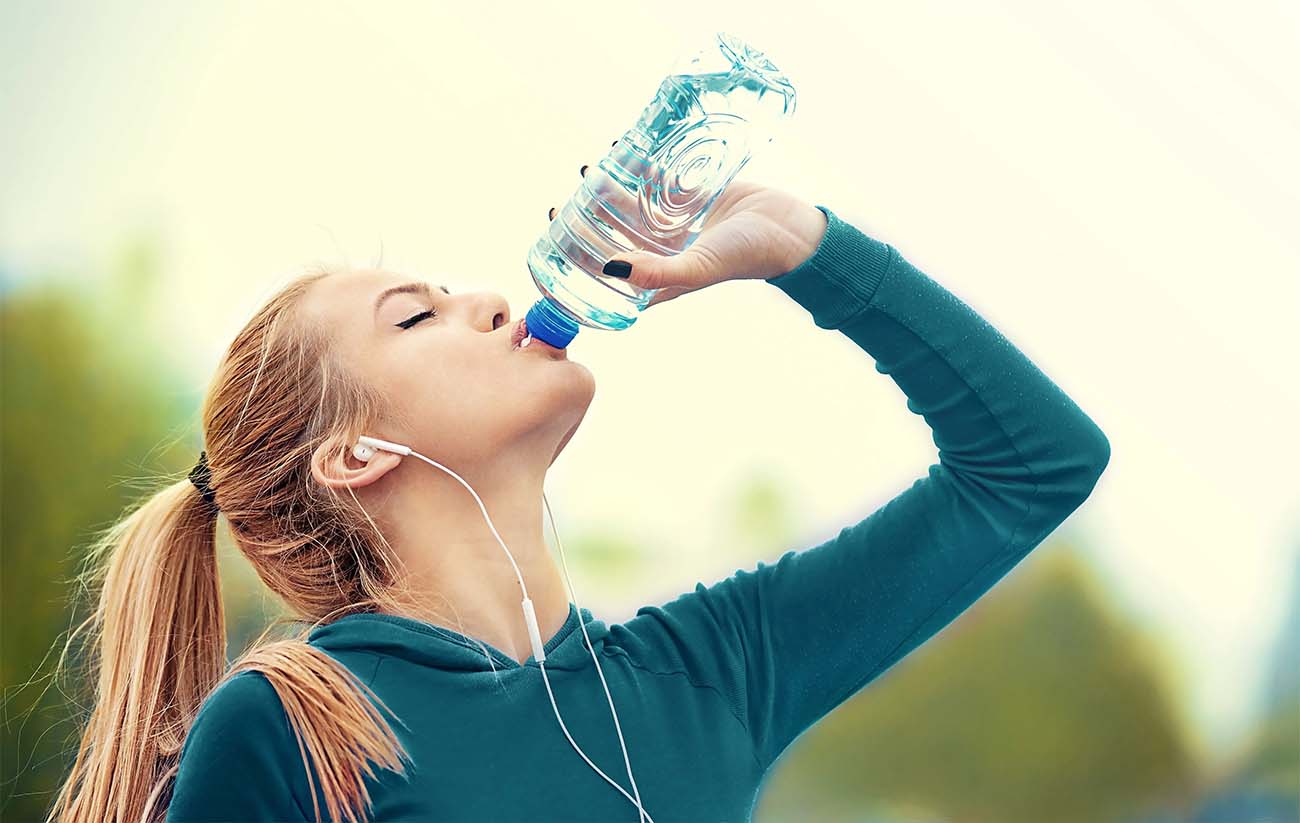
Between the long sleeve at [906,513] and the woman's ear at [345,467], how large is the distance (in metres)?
0.28

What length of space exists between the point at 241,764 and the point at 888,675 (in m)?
2.44

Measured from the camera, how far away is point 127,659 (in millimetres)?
1220

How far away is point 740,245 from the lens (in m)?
1.11

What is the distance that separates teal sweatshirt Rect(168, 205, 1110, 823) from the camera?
3.36ft

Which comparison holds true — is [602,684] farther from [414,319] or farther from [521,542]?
[414,319]

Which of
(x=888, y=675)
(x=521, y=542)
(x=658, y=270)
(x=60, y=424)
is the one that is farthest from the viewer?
(x=60, y=424)

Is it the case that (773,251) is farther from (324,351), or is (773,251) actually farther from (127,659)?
(127,659)

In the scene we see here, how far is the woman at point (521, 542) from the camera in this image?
1049 millimetres

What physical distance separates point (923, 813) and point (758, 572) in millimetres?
3189

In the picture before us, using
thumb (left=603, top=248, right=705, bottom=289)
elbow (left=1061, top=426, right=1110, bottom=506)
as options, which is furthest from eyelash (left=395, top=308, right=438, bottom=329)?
elbow (left=1061, top=426, right=1110, bottom=506)

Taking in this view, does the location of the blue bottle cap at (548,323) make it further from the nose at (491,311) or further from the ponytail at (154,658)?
the ponytail at (154,658)

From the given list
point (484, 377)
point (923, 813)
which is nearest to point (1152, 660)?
point (923, 813)

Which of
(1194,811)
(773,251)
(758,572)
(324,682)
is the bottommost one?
(1194,811)

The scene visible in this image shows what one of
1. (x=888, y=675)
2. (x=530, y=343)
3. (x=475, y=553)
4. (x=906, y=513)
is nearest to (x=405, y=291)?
(x=530, y=343)
